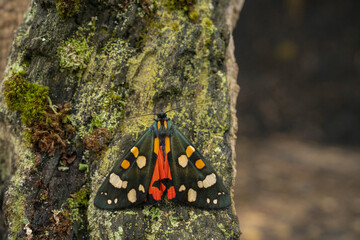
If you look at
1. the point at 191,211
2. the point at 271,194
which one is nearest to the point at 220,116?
the point at 191,211

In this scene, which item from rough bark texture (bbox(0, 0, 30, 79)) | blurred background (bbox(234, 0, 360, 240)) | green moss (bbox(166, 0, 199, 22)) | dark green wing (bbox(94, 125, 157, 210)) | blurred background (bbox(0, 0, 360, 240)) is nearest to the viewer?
dark green wing (bbox(94, 125, 157, 210))

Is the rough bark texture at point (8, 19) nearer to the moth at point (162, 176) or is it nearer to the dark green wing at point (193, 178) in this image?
the moth at point (162, 176)

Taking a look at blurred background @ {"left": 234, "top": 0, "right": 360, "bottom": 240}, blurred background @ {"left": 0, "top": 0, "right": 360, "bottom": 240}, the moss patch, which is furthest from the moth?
blurred background @ {"left": 234, "top": 0, "right": 360, "bottom": 240}

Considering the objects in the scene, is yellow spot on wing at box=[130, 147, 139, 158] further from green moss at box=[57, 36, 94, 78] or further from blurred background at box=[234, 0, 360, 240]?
blurred background at box=[234, 0, 360, 240]

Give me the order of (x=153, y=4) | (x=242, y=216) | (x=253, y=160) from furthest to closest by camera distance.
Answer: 1. (x=253, y=160)
2. (x=242, y=216)
3. (x=153, y=4)

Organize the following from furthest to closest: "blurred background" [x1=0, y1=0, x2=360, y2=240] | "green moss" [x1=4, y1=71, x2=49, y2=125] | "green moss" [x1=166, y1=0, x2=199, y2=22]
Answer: "blurred background" [x1=0, y1=0, x2=360, y2=240]
"green moss" [x1=166, y1=0, x2=199, y2=22]
"green moss" [x1=4, y1=71, x2=49, y2=125]

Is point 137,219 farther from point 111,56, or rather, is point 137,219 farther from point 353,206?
point 353,206
